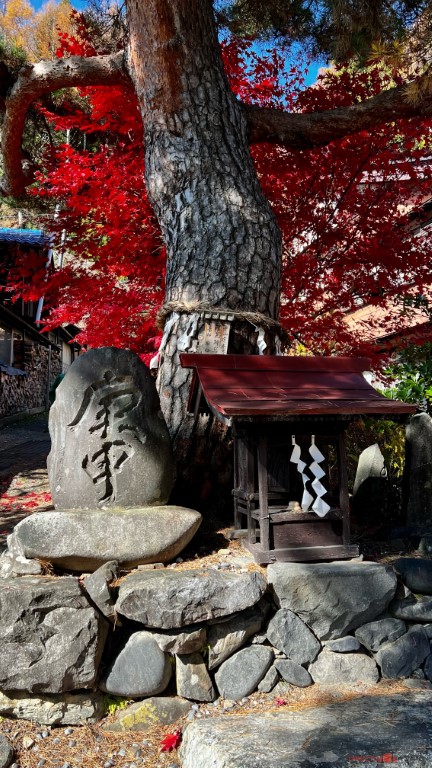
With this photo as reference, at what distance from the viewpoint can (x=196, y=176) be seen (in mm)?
5145

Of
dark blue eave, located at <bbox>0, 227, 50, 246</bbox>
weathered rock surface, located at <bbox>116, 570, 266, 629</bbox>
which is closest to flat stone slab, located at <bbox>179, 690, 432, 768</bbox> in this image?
weathered rock surface, located at <bbox>116, 570, 266, 629</bbox>

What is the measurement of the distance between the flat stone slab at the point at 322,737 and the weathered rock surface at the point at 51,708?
63cm

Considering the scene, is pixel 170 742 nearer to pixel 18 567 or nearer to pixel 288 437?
pixel 18 567

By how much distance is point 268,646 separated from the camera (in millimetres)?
3598

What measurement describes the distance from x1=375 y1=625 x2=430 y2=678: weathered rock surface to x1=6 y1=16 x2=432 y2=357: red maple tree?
4.24 metres

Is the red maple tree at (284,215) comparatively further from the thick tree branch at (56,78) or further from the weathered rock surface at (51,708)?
the weathered rock surface at (51,708)

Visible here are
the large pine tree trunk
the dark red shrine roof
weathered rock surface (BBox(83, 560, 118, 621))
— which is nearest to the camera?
weathered rock surface (BBox(83, 560, 118, 621))

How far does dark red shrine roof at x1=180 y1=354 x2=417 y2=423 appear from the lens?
11.9 ft

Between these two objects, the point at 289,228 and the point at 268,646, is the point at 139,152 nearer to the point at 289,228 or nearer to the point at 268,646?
the point at 289,228

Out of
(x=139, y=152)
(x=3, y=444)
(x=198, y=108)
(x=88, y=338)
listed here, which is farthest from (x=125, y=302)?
(x=3, y=444)

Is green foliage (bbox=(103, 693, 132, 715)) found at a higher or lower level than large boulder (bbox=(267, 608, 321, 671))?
lower

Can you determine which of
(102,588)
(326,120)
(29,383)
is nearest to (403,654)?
(102,588)

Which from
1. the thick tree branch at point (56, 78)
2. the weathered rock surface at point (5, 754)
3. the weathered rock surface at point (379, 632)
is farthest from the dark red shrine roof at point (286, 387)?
the thick tree branch at point (56, 78)

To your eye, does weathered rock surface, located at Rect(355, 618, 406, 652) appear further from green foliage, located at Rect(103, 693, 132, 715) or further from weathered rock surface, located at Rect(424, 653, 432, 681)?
green foliage, located at Rect(103, 693, 132, 715)
